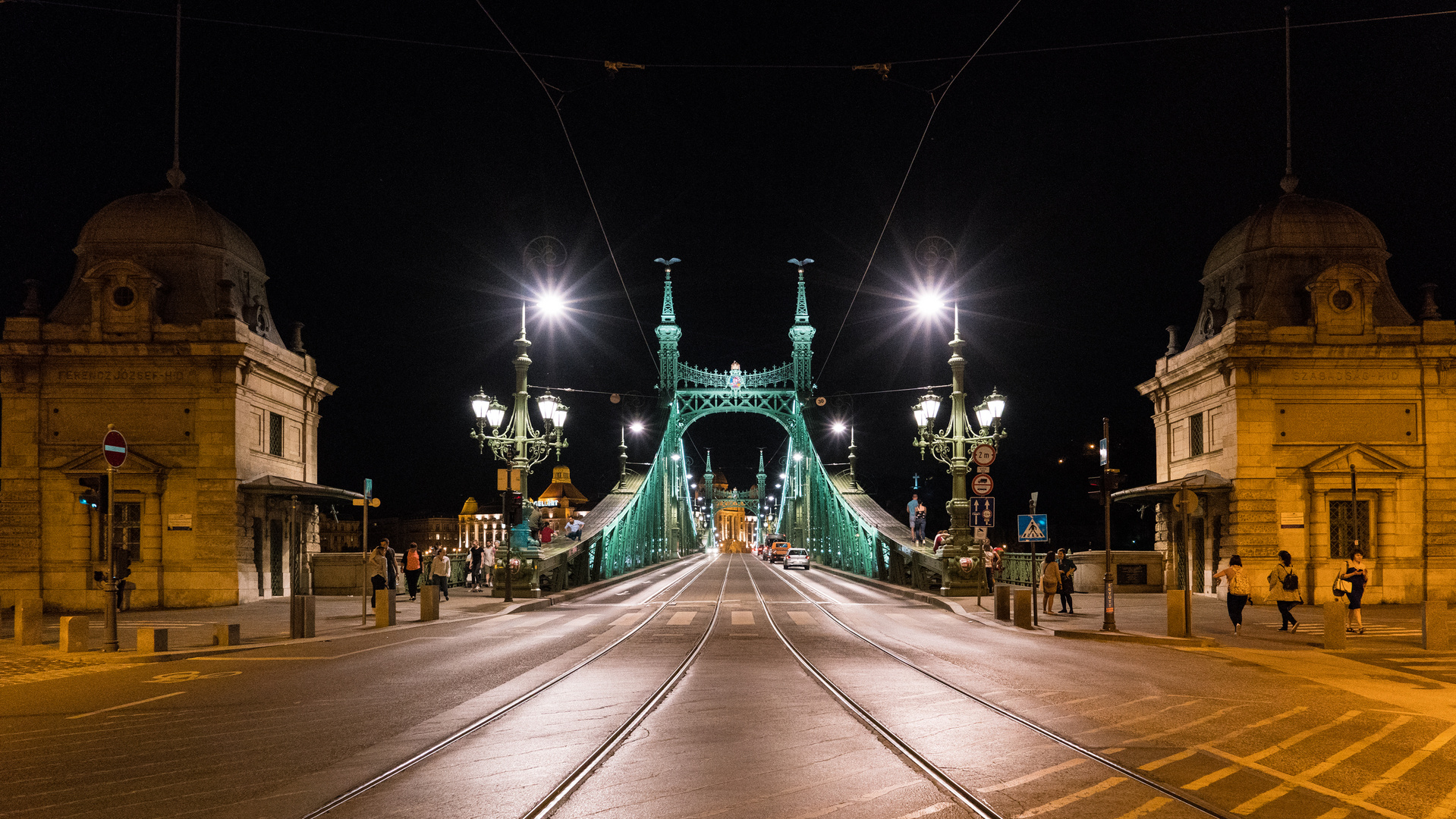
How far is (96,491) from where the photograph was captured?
19.8 meters

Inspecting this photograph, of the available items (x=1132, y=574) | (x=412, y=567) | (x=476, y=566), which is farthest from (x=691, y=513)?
(x=412, y=567)

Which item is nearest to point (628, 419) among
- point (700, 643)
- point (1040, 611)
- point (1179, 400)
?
point (1179, 400)

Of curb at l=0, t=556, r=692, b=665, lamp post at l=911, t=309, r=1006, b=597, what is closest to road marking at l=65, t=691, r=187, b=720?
curb at l=0, t=556, r=692, b=665

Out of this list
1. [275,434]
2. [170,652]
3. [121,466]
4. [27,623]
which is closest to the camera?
[170,652]

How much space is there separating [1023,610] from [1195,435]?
49.6 feet

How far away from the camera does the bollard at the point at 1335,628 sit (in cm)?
1877

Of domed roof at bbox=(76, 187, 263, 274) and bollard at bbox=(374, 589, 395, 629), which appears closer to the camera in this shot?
bollard at bbox=(374, 589, 395, 629)

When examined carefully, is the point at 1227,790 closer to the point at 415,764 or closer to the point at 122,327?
the point at 415,764

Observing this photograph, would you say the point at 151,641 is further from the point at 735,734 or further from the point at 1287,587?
the point at 1287,587

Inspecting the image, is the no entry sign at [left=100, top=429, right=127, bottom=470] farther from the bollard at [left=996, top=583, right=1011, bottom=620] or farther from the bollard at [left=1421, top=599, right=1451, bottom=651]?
A: the bollard at [left=1421, top=599, right=1451, bottom=651]

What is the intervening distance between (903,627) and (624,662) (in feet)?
28.6

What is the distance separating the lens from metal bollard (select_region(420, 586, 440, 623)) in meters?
24.9

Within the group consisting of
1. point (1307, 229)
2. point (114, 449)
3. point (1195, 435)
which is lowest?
point (114, 449)

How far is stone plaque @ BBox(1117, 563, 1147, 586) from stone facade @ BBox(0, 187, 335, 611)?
945 inches
